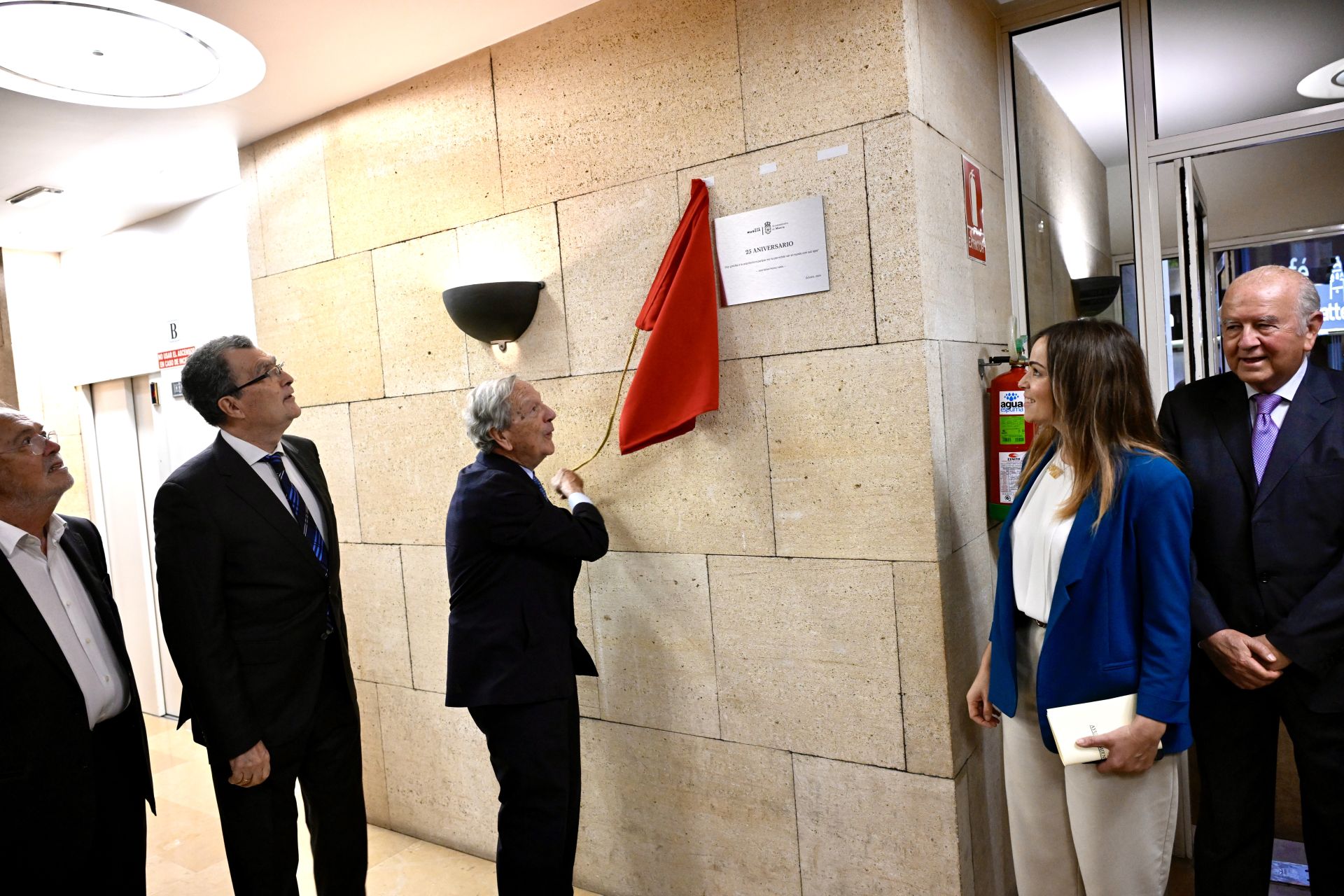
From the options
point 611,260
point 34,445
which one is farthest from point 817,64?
point 34,445

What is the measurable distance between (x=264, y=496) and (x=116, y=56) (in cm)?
143

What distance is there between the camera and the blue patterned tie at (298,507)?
7.67 ft

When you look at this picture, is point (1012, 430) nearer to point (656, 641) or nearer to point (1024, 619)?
point (1024, 619)

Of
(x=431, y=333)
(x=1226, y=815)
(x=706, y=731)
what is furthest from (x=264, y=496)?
(x=1226, y=815)

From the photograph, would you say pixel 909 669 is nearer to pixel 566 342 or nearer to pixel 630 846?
pixel 630 846

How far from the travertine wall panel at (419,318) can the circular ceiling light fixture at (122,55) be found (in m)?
0.73

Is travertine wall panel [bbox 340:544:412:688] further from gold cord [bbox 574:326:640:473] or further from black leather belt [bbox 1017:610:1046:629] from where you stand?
black leather belt [bbox 1017:610:1046:629]

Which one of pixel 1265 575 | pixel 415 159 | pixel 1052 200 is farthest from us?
pixel 415 159

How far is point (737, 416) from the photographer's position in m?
2.44

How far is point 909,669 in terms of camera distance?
7.35 ft

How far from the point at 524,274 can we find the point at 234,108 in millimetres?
1315

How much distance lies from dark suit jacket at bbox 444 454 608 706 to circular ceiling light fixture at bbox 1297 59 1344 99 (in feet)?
7.57

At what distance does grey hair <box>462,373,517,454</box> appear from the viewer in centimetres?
233

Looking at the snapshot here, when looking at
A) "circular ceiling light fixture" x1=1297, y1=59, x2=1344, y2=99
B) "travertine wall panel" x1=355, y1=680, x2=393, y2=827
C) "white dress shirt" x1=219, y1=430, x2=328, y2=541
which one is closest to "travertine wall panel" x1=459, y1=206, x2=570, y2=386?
"white dress shirt" x1=219, y1=430, x2=328, y2=541
